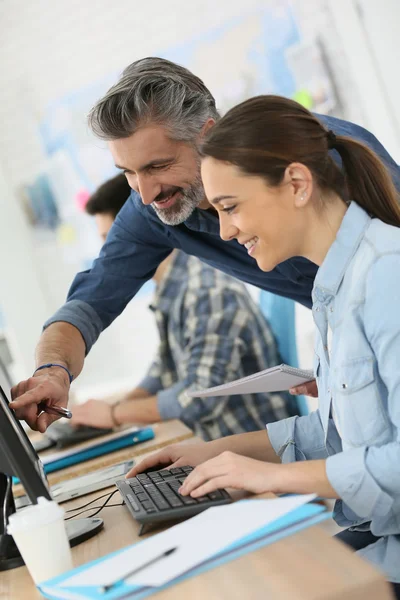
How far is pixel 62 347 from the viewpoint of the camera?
1.88 m

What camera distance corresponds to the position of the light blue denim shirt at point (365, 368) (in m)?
1.00

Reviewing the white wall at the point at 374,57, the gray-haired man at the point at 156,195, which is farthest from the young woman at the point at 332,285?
the white wall at the point at 374,57

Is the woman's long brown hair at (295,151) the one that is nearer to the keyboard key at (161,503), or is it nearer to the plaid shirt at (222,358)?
the keyboard key at (161,503)

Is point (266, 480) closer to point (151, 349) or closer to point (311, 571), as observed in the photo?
point (311, 571)

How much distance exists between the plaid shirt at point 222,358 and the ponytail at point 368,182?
1.20m

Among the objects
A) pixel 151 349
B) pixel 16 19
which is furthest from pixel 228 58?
pixel 151 349

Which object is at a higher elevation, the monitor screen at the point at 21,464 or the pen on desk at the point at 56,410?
the monitor screen at the point at 21,464

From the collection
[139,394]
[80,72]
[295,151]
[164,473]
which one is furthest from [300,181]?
[80,72]

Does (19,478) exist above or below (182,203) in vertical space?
below

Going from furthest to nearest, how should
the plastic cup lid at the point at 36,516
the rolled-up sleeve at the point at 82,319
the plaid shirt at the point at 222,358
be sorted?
the plaid shirt at the point at 222,358
the rolled-up sleeve at the point at 82,319
the plastic cup lid at the point at 36,516

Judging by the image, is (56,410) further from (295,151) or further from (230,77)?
(230,77)

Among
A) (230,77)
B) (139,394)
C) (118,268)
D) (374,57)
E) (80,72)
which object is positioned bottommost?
(139,394)

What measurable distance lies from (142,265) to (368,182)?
1007 mm

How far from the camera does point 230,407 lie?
2.46 m
